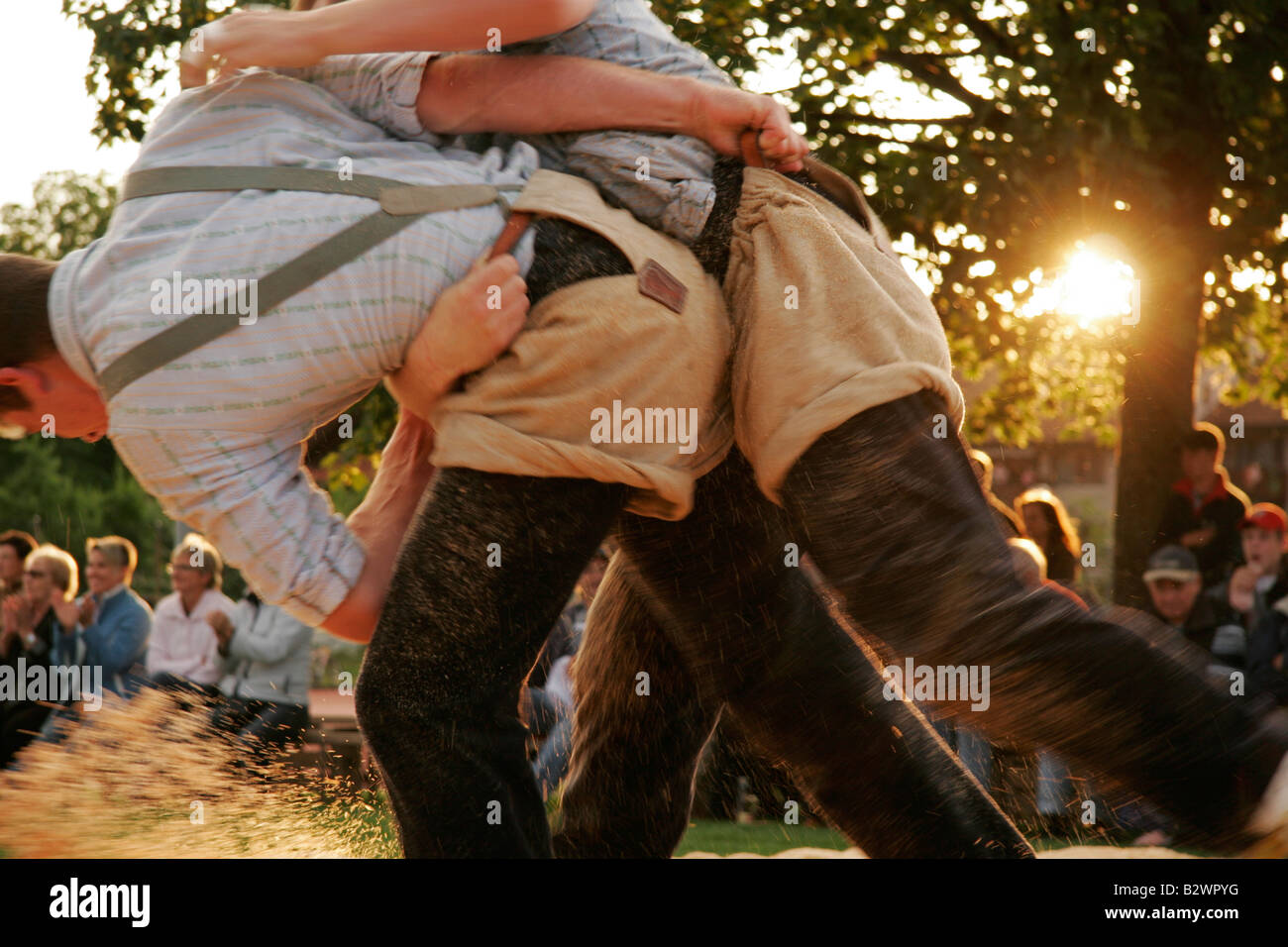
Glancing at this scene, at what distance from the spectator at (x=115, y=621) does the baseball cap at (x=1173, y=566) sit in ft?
16.3

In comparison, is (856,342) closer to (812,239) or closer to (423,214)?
(812,239)

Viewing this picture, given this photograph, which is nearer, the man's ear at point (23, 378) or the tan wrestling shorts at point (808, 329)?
the tan wrestling shorts at point (808, 329)

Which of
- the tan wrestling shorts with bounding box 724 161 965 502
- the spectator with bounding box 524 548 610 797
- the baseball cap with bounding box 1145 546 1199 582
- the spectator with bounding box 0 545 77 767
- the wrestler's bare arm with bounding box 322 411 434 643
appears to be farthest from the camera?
the spectator with bounding box 0 545 77 767

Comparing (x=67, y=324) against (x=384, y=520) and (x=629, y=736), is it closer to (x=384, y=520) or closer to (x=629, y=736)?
(x=384, y=520)

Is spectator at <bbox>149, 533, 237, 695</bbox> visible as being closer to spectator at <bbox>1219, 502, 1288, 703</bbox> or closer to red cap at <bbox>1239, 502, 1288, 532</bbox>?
spectator at <bbox>1219, 502, 1288, 703</bbox>

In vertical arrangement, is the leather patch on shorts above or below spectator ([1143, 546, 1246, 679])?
above

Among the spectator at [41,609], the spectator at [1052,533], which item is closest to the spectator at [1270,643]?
the spectator at [1052,533]

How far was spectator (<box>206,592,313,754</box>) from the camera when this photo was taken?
6.43m

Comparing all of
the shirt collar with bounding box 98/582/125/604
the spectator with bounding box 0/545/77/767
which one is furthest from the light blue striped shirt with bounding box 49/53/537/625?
the spectator with bounding box 0/545/77/767

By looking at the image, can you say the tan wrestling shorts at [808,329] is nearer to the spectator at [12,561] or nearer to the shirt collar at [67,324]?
the shirt collar at [67,324]

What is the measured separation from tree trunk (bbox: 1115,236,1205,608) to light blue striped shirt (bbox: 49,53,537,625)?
5.73 metres

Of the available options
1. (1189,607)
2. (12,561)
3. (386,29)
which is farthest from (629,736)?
(12,561)

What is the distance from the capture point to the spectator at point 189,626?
284 inches

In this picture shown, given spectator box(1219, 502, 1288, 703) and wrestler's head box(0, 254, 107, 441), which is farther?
spectator box(1219, 502, 1288, 703)
